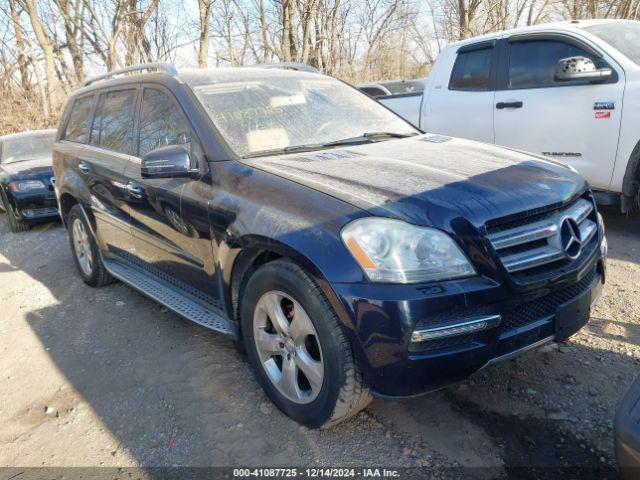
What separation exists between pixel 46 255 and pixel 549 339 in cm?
602

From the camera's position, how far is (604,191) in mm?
4820

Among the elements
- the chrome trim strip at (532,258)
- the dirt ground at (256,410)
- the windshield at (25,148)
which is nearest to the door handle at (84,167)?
the dirt ground at (256,410)

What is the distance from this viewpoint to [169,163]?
2945 millimetres

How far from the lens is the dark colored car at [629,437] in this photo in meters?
1.62

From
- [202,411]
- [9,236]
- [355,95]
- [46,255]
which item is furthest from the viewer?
[9,236]

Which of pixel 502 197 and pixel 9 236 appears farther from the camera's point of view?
pixel 9 236

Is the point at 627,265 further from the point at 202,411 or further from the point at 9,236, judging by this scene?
the point at 9,236

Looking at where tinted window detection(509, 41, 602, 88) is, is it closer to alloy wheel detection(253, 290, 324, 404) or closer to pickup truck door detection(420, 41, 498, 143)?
pickup truck door detection(420, 41, 498, 143)

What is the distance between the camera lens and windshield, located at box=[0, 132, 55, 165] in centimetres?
893

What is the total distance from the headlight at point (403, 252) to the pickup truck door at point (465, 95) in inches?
149

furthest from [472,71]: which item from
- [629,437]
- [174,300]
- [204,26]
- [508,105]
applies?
[204,26]

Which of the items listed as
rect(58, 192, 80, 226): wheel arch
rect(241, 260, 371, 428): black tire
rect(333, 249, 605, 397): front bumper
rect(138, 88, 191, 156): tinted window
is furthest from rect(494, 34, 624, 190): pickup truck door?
rect(58, 192, 80, 226): wheel arch

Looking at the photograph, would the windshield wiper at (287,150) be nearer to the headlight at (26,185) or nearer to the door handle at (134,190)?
the door handle at (134,190)

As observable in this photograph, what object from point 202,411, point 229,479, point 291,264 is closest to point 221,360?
point 202,411
